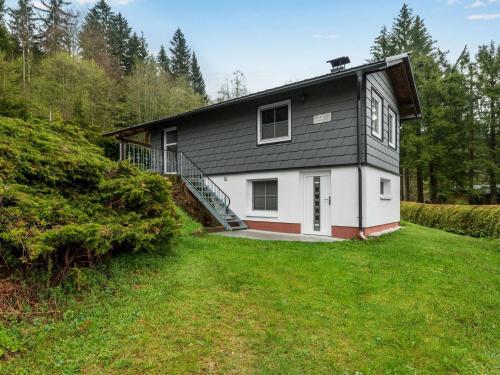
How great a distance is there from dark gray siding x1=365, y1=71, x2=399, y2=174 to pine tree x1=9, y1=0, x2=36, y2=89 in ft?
75.9

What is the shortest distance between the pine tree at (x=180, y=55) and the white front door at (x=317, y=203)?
30136mm

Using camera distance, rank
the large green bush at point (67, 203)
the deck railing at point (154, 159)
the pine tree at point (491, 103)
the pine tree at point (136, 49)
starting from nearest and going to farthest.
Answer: the large green bush at point (67, 203), the deck railing at point (154, 159), the pine tree at point (491, 103), the pine tree at point (136, 49)

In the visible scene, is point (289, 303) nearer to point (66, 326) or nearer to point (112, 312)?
point (112, 312)

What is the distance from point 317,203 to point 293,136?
6.32 ft

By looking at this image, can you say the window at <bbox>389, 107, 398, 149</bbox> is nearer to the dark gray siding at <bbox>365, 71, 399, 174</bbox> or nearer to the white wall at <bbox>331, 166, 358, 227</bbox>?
the dark gray siding at <bbox>365, 71, 399, 174</bbox>

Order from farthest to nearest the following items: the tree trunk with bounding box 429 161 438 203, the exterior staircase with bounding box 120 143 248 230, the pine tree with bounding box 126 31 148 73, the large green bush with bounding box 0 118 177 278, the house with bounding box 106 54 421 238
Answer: the pine tree with bounding box 126 31 148 73
the tree trunk with bounding box 429 161 438 203
the exterior staircase with bounding box 120 143 248 230
the house with bounding box 106 54 421 238
the large green bush with bounding box 0 118 177 278

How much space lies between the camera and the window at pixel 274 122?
8383mm

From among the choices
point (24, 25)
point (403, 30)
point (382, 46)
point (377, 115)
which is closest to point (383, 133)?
point (377, 115)

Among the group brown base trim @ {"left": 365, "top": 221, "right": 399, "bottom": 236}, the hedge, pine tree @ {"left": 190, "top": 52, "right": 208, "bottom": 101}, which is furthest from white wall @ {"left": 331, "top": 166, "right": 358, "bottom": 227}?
pine tree @ {"left": 190, "top": 52, "right": 208, "bottom": 101}

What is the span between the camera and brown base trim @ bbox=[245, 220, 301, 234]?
26.5ft

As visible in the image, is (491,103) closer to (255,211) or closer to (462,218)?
(462,218)

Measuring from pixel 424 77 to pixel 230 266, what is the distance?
22.8 meters

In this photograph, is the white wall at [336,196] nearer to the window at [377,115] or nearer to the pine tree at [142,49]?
the window at [377,115]

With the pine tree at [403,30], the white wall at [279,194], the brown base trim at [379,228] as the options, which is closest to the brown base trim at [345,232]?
the brown base trim at [379,228]
